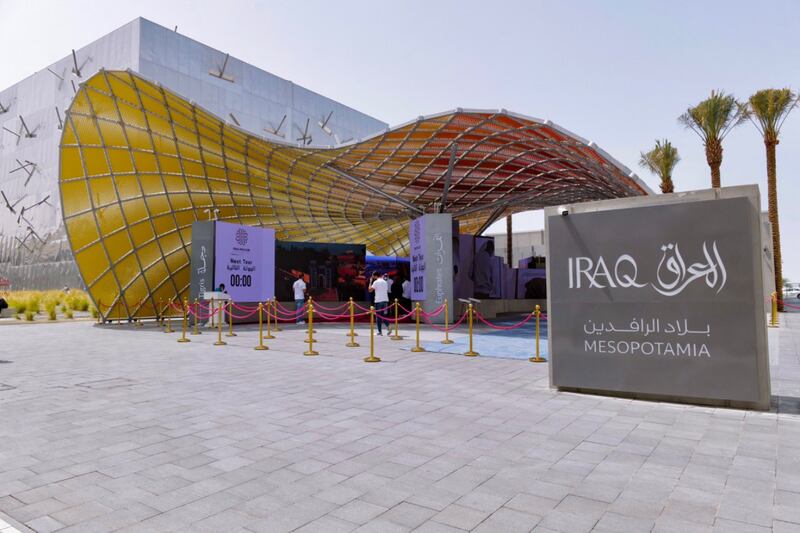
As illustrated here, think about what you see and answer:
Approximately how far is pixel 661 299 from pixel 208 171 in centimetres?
2523

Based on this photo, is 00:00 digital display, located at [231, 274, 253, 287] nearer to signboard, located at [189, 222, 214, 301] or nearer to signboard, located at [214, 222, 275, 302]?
signboard, located at [214, 222, 275, 302]

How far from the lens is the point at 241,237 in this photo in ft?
78.3

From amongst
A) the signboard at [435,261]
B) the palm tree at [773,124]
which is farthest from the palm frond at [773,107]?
the signboard at [435,261]

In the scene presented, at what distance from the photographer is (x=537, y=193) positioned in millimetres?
35781

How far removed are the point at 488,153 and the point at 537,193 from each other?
1064cm

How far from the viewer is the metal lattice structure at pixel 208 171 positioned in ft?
73.9

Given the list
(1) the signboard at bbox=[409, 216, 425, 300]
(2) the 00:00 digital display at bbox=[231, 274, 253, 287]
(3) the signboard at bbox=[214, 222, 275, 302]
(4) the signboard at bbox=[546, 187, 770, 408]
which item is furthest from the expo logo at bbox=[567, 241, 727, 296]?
(2) the 00:00 digital display at bbox=[231, 274, 253, 287]

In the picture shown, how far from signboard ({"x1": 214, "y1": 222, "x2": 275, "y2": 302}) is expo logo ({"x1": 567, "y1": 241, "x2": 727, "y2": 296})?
60.1 ft

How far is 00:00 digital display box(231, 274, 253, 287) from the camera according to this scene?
2347cm

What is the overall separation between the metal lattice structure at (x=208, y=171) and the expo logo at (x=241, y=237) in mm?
4400

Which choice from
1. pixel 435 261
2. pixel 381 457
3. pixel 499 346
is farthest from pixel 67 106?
pixel 381 457

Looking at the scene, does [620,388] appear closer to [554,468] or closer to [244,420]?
[554,468]

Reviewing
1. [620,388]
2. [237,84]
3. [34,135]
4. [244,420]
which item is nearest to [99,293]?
[244,420]

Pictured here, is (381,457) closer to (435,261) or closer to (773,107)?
(435,261)
